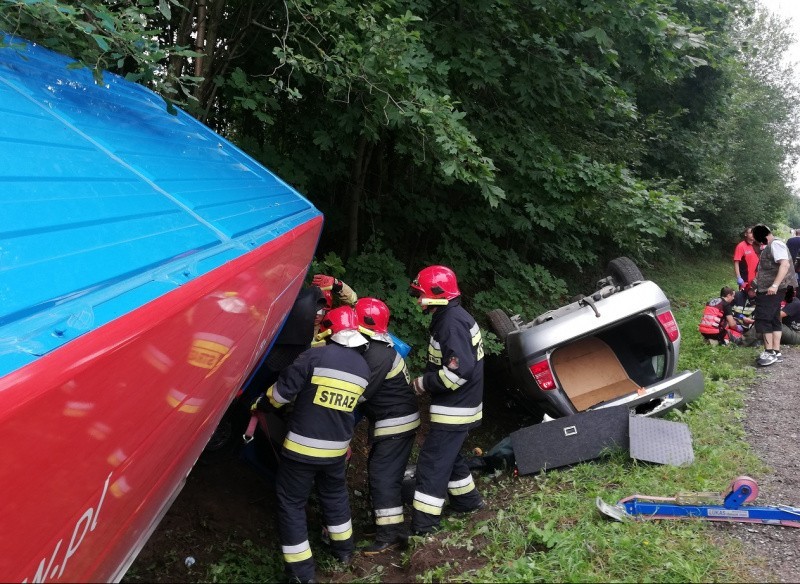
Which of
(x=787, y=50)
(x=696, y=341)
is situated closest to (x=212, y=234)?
(x=696, y=341)

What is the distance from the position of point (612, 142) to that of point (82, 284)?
29.7 feet

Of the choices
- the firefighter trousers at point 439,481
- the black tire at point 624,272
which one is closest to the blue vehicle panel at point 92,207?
the firefighter trousers at point 439,481

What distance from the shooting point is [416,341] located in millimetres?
6387

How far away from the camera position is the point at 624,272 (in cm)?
627

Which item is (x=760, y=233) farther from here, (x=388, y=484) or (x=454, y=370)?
(x=388, y=484)

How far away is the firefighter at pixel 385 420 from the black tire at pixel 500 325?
2.22 meters

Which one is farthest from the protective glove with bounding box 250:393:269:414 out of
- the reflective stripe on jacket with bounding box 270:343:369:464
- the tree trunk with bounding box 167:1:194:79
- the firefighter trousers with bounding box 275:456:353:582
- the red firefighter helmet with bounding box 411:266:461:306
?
the tree trunk with bounding box 167:1:194:79

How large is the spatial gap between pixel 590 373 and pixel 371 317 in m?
3.06

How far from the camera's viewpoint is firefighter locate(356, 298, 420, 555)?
3.85 m

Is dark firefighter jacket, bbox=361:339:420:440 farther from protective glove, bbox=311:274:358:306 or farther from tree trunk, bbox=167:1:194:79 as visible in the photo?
tree trunk, bbox=167:1:194:79

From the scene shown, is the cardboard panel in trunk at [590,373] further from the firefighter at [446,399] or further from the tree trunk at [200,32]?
the tree trunk at [200,32]

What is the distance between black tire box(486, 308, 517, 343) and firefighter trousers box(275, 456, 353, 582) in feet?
9.13

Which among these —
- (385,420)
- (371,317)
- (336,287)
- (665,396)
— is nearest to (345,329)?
(371,317)

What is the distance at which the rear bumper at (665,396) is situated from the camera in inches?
184
